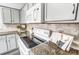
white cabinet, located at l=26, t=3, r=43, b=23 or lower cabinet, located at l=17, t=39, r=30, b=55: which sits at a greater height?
white cabinet, located at l=26, t=3, r=43, b=23

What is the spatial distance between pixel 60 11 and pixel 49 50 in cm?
33

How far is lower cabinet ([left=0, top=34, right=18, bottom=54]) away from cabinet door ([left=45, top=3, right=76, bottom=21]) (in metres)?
0.37

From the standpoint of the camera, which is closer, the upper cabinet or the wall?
the wall

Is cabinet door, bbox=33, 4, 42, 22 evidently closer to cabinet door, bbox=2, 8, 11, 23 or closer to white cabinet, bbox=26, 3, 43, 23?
white cabinet, bbox=26, 3, 43, 23

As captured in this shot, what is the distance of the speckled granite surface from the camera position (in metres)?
0.55

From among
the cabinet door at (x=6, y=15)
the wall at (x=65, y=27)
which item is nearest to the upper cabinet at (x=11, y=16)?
the cabinet door at (x=6, y=15)

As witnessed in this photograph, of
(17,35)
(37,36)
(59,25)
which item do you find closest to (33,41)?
(37,36)

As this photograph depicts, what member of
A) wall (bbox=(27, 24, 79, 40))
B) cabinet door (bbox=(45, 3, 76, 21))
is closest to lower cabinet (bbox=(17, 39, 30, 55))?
wall (bbox=(27, 24, 79, 40))

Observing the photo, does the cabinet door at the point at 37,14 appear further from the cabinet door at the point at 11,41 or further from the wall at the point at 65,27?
the cabinet door at the point at 11,41

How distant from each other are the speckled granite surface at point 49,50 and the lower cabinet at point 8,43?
0.67 feet

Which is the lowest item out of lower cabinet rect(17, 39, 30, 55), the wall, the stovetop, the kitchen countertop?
lower cabinet rect(17, 39, 30, 55)

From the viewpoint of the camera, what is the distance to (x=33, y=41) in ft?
2.33

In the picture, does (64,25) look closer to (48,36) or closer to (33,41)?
(48,36)

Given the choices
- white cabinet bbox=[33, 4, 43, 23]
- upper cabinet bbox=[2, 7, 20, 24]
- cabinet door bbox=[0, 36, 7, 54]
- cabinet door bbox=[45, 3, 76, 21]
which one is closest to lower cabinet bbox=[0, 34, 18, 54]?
cabinet door bbox=[0, 36, 7, 54]
